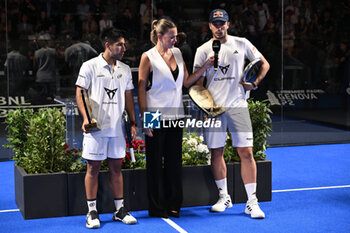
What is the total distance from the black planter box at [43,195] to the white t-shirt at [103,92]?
0.79m

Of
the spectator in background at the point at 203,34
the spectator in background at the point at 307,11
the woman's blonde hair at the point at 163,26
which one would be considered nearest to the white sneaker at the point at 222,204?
the woman's blonde hair at the point at 163,26

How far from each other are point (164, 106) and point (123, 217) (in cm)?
122

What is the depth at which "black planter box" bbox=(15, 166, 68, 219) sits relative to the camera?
20.5ft

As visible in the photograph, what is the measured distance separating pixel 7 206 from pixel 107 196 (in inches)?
49.9

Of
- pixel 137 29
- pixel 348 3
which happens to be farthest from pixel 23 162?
pixel 348 3

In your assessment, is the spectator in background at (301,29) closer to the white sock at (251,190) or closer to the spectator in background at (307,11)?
the spectator in background at (307,11)

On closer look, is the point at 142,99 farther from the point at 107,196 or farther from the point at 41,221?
the point at 41,221

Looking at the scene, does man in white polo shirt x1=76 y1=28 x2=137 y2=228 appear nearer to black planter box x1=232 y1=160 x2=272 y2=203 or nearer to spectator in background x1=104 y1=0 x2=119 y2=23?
black planter box x1=232 y1=160 x2=272 y2=203

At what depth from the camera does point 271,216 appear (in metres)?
6.41

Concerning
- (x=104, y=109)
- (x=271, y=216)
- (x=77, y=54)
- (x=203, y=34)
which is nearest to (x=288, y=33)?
(x=203, y=34)

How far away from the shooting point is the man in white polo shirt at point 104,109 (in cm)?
598

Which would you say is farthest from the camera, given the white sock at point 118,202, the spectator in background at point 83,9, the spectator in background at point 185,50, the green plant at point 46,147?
the spectator in background at point 185,50

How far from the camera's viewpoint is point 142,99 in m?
6.17

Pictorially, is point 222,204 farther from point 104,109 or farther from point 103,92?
point 103,92
